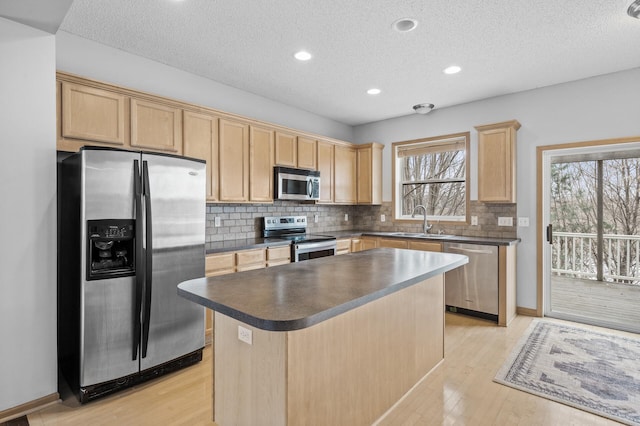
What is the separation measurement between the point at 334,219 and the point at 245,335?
4186mm

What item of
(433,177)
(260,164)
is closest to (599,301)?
(433,177)

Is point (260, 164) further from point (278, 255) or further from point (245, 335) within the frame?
point (245, 335)

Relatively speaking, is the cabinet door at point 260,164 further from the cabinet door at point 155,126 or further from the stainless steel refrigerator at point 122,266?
the stainless steel refrigerator at point 122,266

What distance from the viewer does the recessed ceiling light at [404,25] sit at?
2562 millimetres

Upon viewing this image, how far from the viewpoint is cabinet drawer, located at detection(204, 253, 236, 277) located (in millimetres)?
3161

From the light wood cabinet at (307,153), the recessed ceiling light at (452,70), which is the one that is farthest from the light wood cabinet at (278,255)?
the recessed ceiling light at (452,70)

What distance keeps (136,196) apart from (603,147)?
15.5 feet

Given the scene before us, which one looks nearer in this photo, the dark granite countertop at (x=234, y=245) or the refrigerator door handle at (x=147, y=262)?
the refrigerator door handle at (x=147, y=262)

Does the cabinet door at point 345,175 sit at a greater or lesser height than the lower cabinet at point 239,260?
greater

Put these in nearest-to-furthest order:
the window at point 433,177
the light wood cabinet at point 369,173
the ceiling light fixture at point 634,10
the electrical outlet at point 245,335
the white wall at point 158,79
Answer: the electrical outlet at point 245,335 < the ceiling light fixture at point 634,10 < the white wall at point 158,79 < the window at point 433,177 < the light wood cabinet at point 369,173

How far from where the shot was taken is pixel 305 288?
1698 millimetres

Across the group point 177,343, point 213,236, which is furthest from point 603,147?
point 177,343

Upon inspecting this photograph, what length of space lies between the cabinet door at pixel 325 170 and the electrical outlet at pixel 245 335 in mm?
3402

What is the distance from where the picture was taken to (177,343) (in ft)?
8.80
